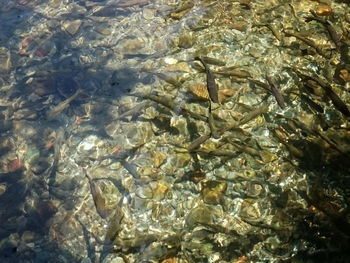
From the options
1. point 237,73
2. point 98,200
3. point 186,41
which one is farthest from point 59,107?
point 237,73

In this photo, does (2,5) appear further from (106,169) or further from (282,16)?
(282,16)

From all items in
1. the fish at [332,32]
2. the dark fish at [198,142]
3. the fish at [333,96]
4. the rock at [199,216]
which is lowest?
the rock at [199,216]

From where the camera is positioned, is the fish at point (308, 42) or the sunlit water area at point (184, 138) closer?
the sunlit water area at point (184, 138)

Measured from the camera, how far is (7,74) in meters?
6.23

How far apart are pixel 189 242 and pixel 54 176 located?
238 cm

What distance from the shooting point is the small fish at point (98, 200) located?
13.3 ft

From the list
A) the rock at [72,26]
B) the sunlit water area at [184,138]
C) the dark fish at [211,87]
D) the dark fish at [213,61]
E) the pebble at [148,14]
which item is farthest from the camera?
the rock at [72,26]

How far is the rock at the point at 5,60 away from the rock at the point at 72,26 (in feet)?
4.27

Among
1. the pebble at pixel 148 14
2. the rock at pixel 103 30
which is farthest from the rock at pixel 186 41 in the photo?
the rock at pixel 103 30

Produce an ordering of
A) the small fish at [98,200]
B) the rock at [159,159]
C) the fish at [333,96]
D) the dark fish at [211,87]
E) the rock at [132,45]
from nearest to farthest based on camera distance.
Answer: the fish at [333,96] < the small fish at [98,200] < the rock at [159,159] < the dark fish at [211,87] < the rock at [132,45]

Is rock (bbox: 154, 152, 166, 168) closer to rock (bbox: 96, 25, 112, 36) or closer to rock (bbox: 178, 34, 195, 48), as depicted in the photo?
rock (bbox: 178, 34, 195, 48)

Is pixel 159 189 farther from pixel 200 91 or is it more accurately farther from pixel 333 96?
pixel 333 96

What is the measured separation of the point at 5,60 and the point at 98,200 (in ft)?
13.3

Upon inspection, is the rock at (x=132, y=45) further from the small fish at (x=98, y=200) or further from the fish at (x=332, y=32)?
the fish at (x=332, y=32)
